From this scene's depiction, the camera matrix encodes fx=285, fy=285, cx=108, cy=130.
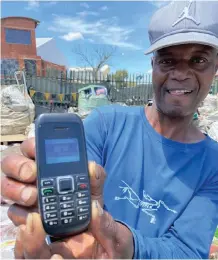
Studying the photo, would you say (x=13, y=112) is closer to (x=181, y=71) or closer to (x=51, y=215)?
(x=181, y=71)

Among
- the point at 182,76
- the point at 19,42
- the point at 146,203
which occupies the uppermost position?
the point at 19,42

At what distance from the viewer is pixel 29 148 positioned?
2.66 feet

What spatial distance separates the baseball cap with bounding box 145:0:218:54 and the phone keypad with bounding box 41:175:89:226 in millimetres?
612

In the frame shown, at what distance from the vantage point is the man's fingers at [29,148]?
2.64ft

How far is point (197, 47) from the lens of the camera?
1092 mm

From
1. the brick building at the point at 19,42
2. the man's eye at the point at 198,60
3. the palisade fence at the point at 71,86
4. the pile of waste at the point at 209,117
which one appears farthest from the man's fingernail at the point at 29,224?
the brick building at the point at 19,42

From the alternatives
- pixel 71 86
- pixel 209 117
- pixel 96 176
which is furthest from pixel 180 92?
pixel 71 86

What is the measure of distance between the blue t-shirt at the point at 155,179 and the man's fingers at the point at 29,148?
0.30 meters

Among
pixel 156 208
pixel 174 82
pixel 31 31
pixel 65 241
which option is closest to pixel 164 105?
pixel 174 82

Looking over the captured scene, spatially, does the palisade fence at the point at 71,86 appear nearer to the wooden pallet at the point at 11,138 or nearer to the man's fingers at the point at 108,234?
the wooden pallet at the point at 11,138

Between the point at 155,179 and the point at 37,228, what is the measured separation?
0.53 meters

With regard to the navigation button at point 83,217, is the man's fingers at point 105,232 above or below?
below

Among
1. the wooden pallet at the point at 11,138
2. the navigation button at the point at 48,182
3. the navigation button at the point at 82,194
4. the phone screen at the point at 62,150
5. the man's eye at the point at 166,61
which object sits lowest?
the wooden pallet at the point at 11,138

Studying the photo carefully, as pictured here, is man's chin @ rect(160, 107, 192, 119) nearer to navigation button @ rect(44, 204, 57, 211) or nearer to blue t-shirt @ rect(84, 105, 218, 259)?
blue t-shirt @ rect(84, 105, 218, 259)
